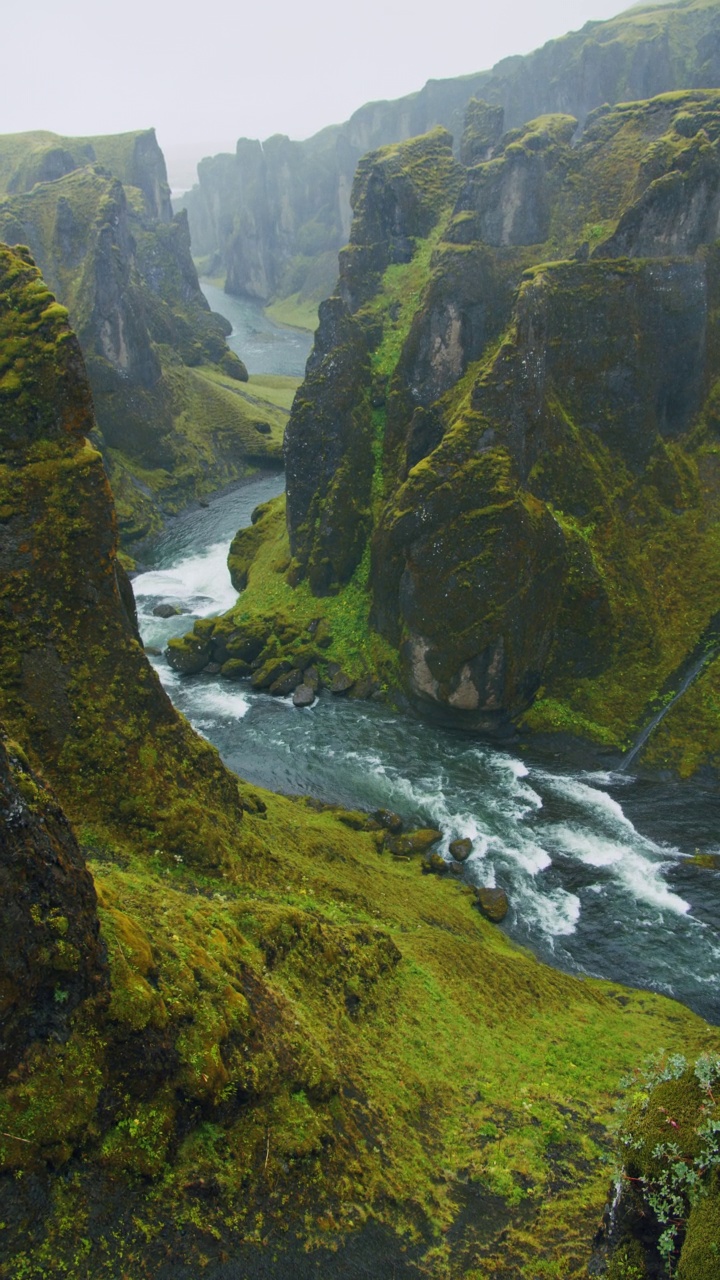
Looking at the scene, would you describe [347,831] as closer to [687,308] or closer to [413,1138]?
[413,1138]

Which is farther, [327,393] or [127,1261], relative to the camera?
[327,393]

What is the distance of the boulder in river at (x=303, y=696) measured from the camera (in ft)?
162

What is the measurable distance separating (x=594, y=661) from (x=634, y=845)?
41.0ft

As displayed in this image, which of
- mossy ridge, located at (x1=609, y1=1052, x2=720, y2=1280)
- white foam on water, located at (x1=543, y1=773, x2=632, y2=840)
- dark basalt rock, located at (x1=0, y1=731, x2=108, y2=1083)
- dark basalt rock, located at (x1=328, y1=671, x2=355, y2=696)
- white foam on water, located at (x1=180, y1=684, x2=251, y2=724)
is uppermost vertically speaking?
dark basalt rock, located at (x1=0, y1=731, x2=108, y2=1083)

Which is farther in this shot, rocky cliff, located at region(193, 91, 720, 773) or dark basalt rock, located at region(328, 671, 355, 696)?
dark basalt rock, located at region(328, 671, 355, 696)

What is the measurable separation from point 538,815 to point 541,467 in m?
20.4

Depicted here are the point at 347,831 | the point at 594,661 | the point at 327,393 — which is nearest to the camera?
the point at 347,831

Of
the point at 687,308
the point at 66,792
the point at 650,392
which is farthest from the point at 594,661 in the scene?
the point at 66,792

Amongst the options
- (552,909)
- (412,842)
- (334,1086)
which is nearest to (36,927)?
(334,1086)

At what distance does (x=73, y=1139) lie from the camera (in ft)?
41.7

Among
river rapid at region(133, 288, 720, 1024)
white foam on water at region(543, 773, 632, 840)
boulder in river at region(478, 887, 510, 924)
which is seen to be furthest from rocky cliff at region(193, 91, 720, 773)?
boulder in river at region(478, 887, 510, 924)

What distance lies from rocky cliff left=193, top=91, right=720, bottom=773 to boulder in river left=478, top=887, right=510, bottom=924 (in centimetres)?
1271

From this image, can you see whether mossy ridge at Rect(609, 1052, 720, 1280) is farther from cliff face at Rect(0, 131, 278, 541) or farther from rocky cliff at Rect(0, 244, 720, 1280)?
cliff face at Rect(0, 131, 278, 541)

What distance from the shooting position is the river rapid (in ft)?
105
